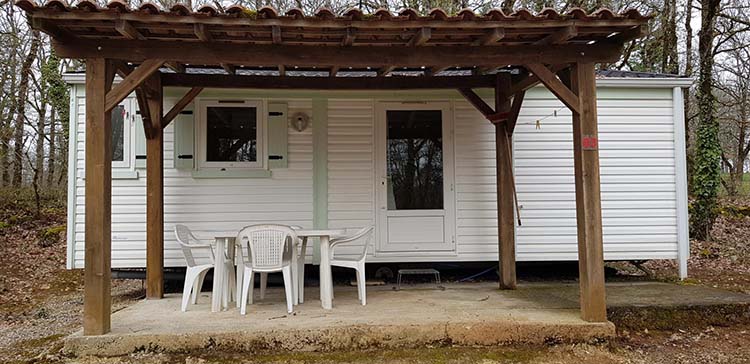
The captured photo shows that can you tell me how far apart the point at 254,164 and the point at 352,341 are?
256 cm

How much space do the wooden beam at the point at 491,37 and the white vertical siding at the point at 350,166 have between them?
2.00 meters

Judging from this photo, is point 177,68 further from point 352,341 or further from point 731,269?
point 731,269

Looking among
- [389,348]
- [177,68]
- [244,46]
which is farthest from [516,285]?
[177,68]

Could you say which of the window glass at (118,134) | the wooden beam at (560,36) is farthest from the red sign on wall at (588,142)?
the window glass at (118,134)

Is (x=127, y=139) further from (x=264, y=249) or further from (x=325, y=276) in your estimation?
(x=325, y=276)

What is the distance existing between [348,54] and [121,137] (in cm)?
299

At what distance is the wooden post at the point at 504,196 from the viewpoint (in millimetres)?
4797

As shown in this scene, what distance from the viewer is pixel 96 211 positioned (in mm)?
3215

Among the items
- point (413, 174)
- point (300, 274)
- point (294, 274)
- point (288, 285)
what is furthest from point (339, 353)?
point (413, 174)

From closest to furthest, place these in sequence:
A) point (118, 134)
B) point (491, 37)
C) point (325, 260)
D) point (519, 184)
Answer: point (491, 37) → point (325, 260) → point (118, 134) → point (519, 184)

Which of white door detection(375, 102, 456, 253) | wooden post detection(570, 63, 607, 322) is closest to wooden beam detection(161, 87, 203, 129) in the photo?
white door detection(375, 102, 456, 253)

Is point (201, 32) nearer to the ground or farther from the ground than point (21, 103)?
nearer to the ground

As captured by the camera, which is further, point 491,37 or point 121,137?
point 121,137

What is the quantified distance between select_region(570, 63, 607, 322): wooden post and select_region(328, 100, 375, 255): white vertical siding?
2.36 metres
